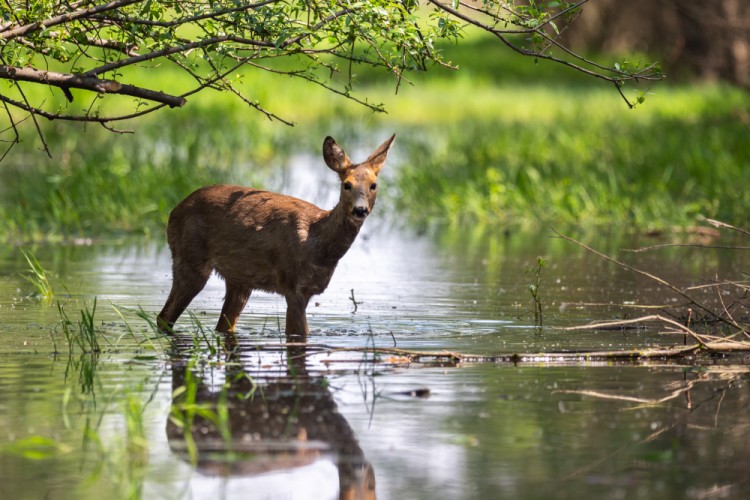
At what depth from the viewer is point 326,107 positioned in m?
34.2

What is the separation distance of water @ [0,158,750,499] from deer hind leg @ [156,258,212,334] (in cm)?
14

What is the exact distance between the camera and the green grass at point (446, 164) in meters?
18.9

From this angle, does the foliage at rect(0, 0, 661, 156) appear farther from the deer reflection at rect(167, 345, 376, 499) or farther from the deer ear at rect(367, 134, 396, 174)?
the deer reflection at rect(167, 345, 376, 499)

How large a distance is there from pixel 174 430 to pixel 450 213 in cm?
1384

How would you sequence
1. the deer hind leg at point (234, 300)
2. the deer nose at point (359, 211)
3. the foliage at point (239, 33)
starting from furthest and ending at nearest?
1. the deer hind leg at point (234, 300)
2. the deer nose at point (359, 211)
3. the foliage at point (239, 33)

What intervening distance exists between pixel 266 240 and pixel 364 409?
139 inches

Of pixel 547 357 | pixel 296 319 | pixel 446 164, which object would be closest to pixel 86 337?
pixel 296 319

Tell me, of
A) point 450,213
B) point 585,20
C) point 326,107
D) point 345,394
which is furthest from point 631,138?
point 585,20

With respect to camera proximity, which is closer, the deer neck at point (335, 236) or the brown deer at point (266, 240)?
the brown deer at point (266, 240)

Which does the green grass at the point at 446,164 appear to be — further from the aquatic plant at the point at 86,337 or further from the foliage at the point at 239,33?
the aquatic plant at the point at 86,337

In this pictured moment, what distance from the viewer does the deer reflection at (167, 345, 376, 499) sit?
6.75 metres

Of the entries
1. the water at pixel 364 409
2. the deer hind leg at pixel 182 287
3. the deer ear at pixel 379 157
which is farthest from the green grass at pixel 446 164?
the water at pixel 364 409

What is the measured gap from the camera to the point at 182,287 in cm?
1156

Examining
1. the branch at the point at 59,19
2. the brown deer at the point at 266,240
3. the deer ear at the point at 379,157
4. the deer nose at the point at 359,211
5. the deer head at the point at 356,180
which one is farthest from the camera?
the deer ear at the point at 379,157
